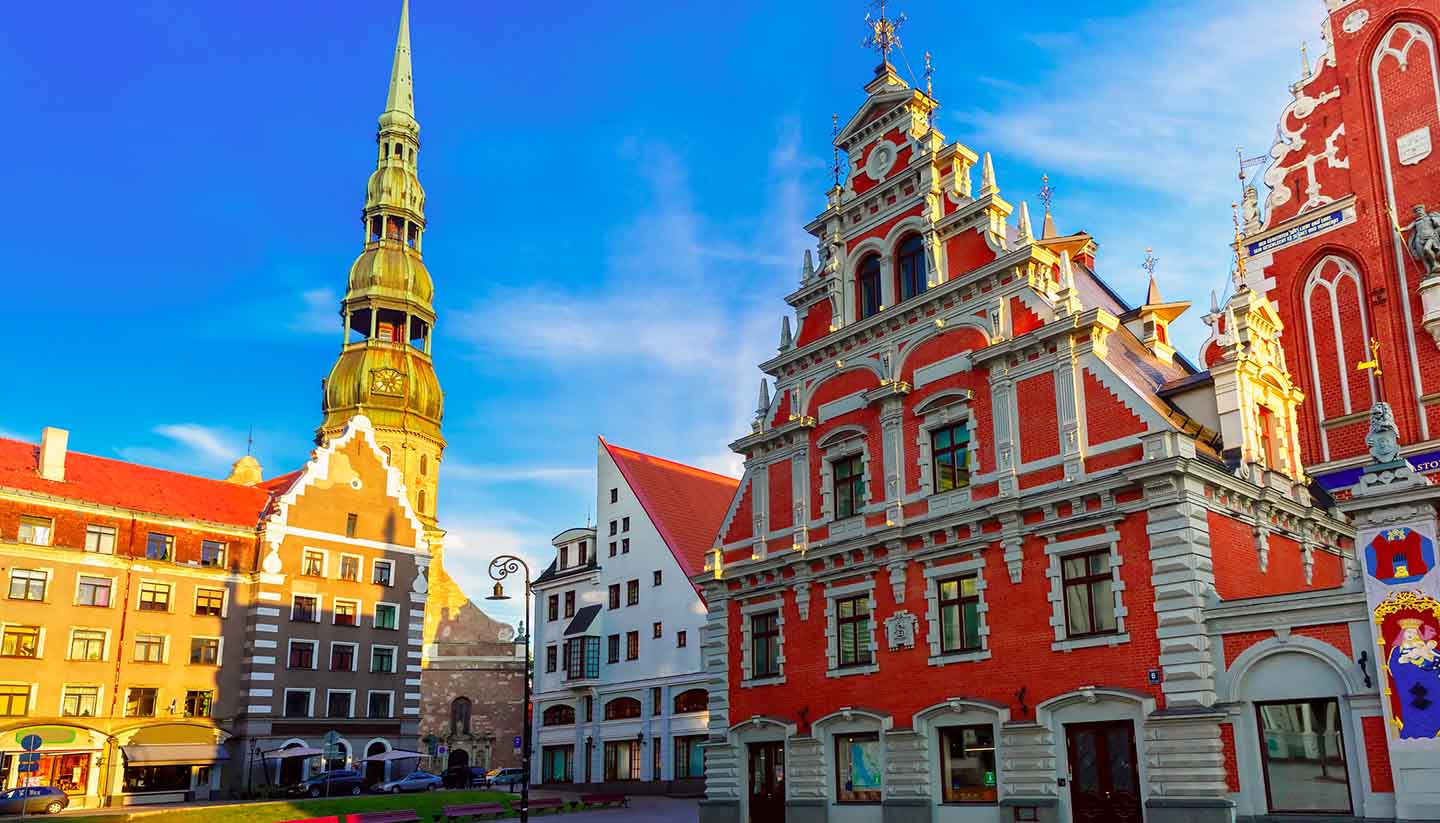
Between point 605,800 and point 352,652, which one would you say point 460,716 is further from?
point 605,800

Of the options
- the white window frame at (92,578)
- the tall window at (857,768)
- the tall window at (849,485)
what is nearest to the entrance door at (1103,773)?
the tall window at (857,768)

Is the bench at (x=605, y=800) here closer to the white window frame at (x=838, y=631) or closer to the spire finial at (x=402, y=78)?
the white window frame at (x=838, y=631)

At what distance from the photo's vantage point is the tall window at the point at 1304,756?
1984 centimetres

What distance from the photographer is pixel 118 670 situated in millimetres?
46344

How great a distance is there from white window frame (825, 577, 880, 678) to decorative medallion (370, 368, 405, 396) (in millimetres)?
62210

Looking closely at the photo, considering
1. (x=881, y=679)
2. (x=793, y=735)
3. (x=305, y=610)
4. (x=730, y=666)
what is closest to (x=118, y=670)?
(x=305, y=610)

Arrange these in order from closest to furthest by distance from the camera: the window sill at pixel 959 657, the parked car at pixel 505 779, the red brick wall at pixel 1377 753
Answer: the red brick wall at pixel 1377 753, the window sill at pixel 959 657, the parked car at pixel 505 779

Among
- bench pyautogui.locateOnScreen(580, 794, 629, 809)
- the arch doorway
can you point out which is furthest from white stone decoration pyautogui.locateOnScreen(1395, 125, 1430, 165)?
the arch doorway

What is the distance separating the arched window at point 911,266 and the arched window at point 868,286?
2.82 feet

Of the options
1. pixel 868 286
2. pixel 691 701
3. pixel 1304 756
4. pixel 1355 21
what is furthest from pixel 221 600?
pixel 1355 21

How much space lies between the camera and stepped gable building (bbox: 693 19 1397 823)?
70.0ft

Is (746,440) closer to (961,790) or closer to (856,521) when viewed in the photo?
(856,521)

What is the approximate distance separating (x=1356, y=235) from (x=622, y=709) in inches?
1435

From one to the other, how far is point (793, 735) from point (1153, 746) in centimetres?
1113
